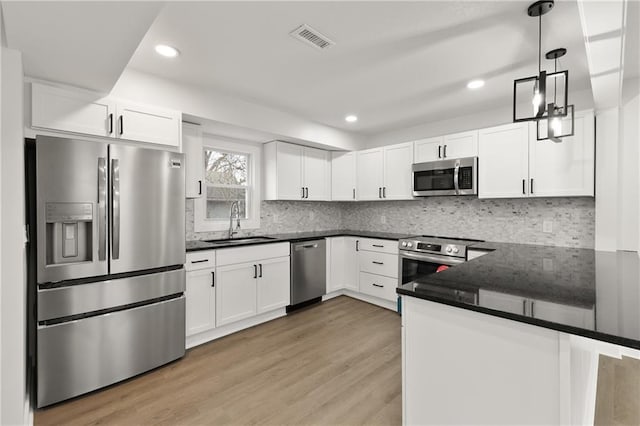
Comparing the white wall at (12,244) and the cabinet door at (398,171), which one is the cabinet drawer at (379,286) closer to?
the cabinet door at (398,171)

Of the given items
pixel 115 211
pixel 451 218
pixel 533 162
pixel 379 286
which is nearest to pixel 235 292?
pixel 115 211

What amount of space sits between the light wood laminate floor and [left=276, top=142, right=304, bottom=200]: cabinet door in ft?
5.71

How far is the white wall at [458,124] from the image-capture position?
2984 millimetres

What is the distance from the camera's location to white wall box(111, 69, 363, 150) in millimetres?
2516

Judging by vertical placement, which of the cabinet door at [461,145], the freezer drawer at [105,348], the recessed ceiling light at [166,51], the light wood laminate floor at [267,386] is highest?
the recessed ceiling light at [166,51]

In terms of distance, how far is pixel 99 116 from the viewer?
7.46 feet

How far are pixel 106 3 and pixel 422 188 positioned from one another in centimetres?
338

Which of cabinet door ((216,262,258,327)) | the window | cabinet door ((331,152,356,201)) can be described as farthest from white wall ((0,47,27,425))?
cabinet door ((331,152,356,201))

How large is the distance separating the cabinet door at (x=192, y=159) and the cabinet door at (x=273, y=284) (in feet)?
3.49

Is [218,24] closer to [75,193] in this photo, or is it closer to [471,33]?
[75,193]

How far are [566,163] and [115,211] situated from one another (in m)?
3.86

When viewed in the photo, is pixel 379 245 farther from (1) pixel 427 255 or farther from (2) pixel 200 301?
(2) pixel 200 301

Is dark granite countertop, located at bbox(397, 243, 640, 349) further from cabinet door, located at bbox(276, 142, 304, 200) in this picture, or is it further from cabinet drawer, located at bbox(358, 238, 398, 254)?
cabinet door, located at bbox(276, 142, 304, 200)

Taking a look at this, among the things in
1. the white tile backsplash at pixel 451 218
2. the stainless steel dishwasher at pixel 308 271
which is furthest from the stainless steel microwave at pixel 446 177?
the stainless steel dishwasher at pixel 308 271
